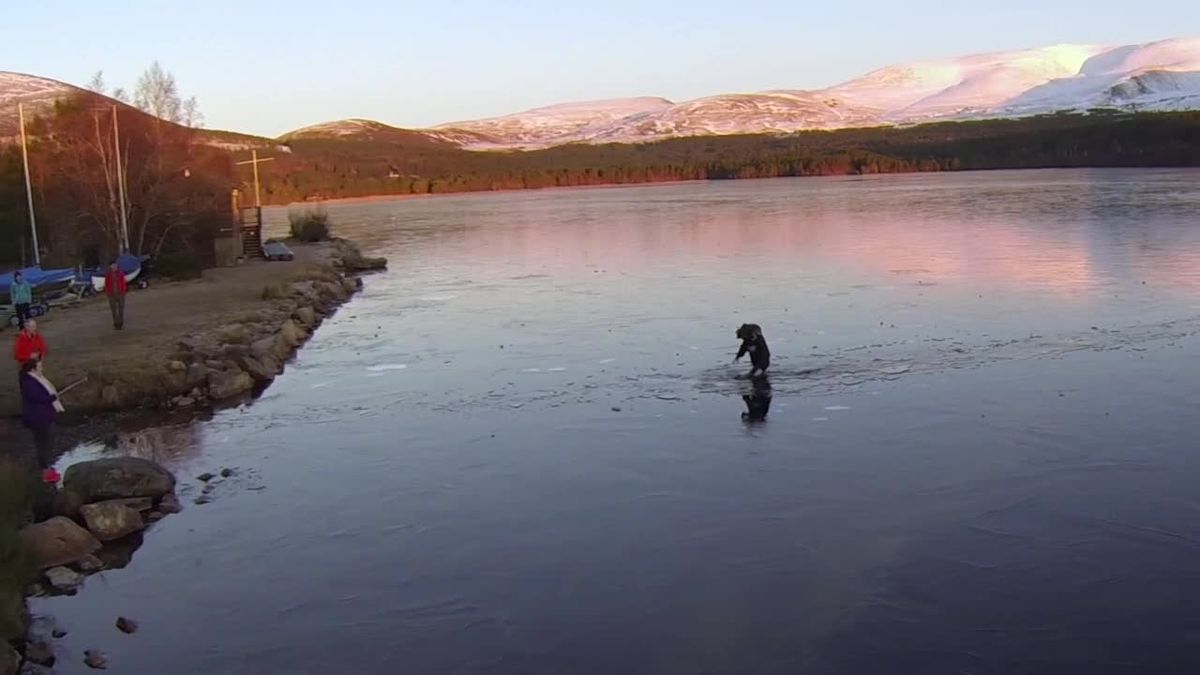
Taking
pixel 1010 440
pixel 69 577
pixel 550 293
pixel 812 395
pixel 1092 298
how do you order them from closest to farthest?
pixel 69 577, pixel 1010 440, pixel 812 395, pixel 1092 298, pixel 550 293

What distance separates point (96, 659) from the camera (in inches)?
322

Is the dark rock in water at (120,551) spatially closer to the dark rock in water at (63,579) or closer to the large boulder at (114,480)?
the dark rock in water at (63,579)

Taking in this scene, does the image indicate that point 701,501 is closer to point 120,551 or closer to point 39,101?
point 120,551

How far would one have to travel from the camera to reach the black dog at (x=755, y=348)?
1593 cm

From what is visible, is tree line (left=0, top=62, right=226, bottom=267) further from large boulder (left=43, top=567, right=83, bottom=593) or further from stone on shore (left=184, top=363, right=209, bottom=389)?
large boulder (left=43, top=567, right=83, bottom=593)

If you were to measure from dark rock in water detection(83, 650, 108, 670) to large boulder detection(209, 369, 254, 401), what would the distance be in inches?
349

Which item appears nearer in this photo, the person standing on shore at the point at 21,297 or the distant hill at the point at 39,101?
the person standing on shore at the point at 21,297

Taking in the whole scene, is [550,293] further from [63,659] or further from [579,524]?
[63,659]

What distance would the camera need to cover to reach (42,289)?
92.4 ft

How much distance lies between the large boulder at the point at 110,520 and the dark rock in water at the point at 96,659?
106 inches

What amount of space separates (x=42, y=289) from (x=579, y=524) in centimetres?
2194

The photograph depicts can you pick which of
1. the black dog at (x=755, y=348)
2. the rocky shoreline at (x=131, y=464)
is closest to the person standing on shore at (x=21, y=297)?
the rocky shoreline at (x=131, y=464)

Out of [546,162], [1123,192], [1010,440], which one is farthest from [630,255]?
[546,162]

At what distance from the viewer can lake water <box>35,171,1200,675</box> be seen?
823 cm
